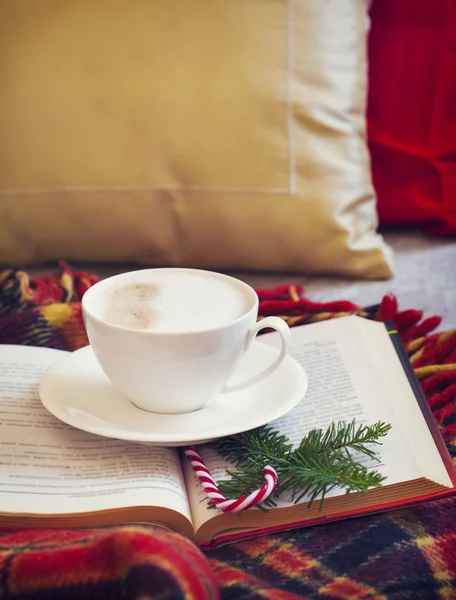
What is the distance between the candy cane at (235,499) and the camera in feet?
1.58

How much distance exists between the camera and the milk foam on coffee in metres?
0.54

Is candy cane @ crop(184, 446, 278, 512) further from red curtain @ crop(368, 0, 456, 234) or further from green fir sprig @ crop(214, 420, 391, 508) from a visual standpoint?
red curtain @ crop(368, 0, 456, 234)

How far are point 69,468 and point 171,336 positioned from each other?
125 mm

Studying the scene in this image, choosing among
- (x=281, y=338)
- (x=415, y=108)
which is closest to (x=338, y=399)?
(x=281, y=338)

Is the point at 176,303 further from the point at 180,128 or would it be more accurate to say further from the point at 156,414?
the point at 180,128

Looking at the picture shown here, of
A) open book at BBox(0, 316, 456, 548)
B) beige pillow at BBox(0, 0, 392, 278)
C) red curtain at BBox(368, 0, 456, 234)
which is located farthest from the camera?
red curtain at BBox(368, 0, 456, 234)

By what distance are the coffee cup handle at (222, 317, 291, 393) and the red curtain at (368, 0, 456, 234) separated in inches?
25.1

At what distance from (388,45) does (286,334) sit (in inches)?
28.7

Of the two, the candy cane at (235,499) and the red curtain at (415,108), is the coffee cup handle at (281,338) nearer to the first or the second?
the candy cane at (235,499)

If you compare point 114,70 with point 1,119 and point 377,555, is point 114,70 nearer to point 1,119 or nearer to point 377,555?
point 1,119

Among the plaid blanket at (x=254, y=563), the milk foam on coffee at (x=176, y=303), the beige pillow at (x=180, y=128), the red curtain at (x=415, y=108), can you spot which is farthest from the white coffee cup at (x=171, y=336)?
the red curtain at (x=415, y=108)

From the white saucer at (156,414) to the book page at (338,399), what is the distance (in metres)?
0.02

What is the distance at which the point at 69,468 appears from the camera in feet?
1.71

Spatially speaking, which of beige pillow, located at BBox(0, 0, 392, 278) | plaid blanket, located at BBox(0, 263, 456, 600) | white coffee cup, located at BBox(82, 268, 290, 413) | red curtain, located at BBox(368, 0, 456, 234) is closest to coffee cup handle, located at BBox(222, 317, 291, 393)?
white coffee cup, located at BBox(82, 268, 290, 413)
